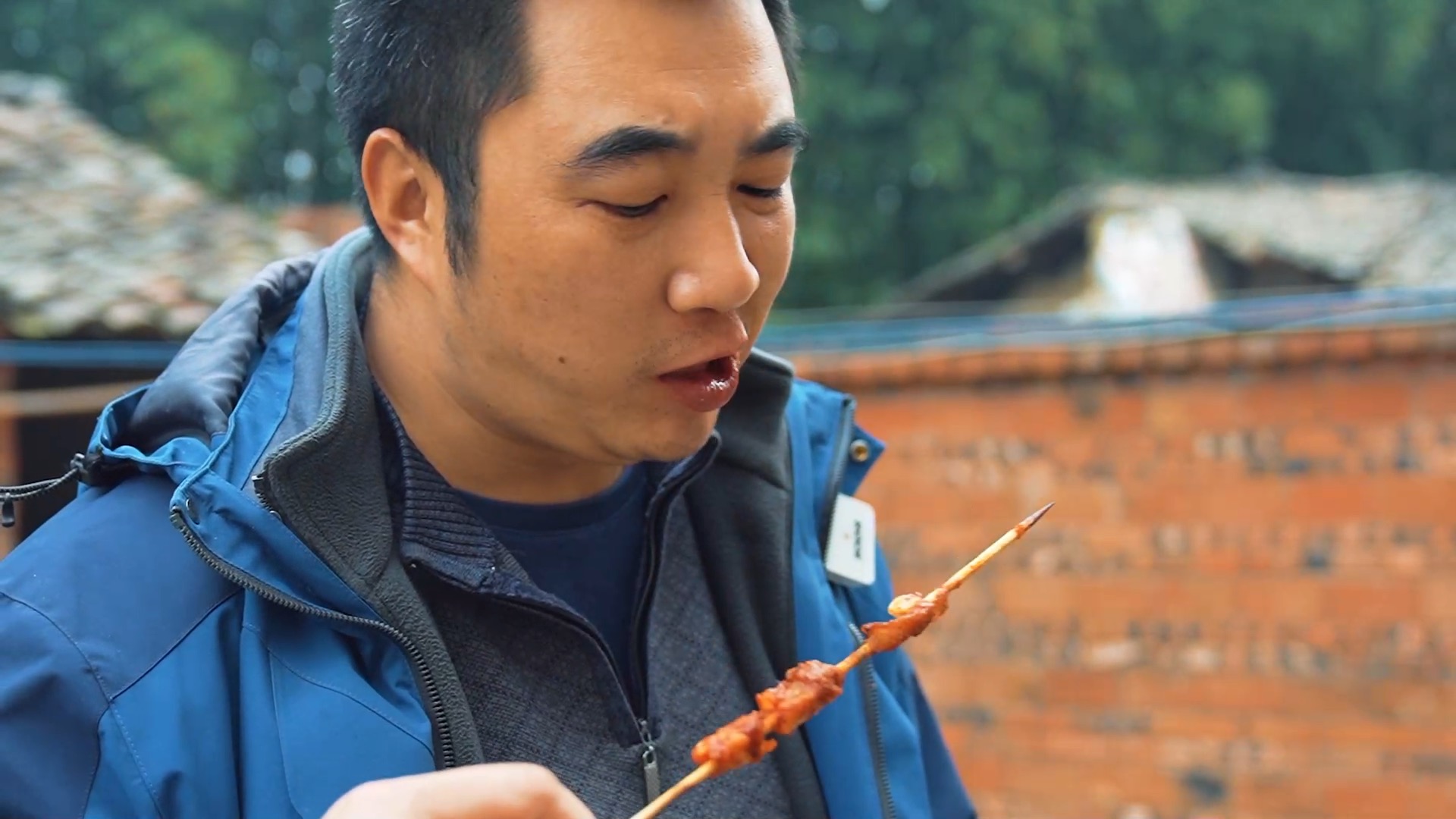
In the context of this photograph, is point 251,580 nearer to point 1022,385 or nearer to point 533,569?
point 533,569

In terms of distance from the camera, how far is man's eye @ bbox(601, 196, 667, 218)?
175 cm

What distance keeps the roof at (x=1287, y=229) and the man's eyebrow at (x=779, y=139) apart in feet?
43.0

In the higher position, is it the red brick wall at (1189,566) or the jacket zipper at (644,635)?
the jacket zipper at (644,635)

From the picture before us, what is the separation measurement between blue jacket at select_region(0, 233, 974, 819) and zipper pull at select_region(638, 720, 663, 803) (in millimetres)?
273

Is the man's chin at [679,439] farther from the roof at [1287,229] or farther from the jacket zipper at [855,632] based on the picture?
the roof at [1287,229]

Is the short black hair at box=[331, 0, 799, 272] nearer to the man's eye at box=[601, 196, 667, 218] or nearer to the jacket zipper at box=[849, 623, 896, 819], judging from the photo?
the man's eye at box=[601, 196, 667, 218]

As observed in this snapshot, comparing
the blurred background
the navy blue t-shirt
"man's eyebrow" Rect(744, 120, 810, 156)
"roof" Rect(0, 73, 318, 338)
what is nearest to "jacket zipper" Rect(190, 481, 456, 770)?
the navy blue t-shirt

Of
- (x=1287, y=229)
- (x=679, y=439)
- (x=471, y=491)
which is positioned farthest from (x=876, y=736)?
(x=1287, y=229)

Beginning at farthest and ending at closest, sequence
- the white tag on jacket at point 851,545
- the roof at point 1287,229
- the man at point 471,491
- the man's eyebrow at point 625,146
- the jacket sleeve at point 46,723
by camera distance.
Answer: the roof at point 1287,229 → the white tag on jacket at point 851,545 → the man's eyebrow at point 625,146 → the man at point 471,491 → the jacket sleeve at point 46,723

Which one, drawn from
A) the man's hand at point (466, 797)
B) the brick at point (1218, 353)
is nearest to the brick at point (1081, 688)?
the brick at point (1218, 353)

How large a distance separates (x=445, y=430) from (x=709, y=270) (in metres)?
0.44

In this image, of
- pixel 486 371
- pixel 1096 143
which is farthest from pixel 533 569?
pixel 1096 143

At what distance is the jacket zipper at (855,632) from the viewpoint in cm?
211

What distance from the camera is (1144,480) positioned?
6.38m
